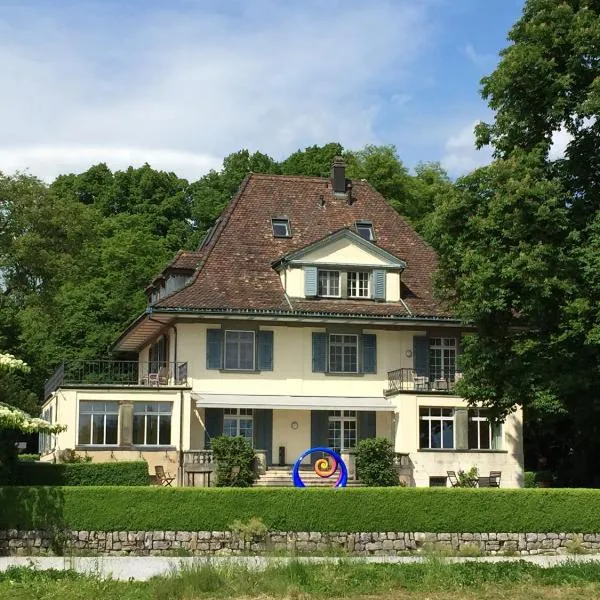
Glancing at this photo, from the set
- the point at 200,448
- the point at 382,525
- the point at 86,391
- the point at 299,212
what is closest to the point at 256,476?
the point at 200,448

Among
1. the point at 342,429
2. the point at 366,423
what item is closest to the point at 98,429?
the point at 342,429

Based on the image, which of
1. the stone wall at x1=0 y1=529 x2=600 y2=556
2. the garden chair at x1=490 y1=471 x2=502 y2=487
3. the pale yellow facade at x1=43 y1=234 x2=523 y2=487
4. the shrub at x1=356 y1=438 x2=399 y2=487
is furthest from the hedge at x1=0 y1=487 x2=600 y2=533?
the pale yellow facade at x1=43 y1=234 x2=523 y2=487

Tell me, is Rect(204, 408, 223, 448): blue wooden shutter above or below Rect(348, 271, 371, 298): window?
below

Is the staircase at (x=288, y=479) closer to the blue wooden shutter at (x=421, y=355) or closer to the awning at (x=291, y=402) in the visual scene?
the awning at (x=291, y=402)

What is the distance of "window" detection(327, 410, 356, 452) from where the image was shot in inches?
1656

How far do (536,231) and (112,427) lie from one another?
15521mm

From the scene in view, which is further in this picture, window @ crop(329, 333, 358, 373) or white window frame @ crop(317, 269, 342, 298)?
white window frame @ crop(317, 269, 342, 298)

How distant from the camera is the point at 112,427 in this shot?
39.2 m

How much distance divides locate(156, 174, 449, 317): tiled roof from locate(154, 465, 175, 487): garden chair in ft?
18.0

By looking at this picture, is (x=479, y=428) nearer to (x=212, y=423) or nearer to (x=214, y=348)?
(x=212, y=423)

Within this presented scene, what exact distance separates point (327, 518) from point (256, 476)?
8.60 metres

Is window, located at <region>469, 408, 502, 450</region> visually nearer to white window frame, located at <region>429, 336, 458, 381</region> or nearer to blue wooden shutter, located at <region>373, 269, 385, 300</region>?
white window frame, located at <region>429, 336, 458, 381</region>

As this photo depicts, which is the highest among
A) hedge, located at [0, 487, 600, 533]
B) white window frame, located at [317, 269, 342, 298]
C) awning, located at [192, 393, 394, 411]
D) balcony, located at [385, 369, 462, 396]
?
white window frame, located at [317, 269, 342, 298]

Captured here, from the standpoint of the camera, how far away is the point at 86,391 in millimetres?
39156
